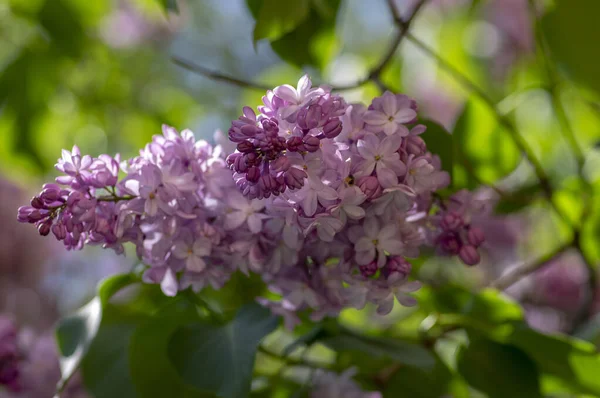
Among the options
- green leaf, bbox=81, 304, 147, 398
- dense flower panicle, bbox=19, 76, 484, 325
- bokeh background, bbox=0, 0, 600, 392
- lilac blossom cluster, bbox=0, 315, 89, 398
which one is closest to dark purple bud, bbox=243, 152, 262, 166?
dense flower panicle, bbox=19, 76, 484, 325

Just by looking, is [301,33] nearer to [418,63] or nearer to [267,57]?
[418,63]

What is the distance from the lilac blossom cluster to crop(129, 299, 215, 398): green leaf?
0.24m

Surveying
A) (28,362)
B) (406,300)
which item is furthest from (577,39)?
(28,362)

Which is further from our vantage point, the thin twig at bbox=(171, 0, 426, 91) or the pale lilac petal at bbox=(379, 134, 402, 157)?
the thin twig at bbox=(171, 0, 426, 91)

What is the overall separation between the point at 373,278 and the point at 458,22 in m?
1.05

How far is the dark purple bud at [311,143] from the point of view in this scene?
1.56 feet

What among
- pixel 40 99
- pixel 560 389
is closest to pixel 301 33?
pixel 560 389

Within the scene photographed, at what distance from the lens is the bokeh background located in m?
0.87

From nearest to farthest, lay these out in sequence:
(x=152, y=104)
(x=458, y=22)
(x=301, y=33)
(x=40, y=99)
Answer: (x=301, y=33)
(x=40, y=99)
(x=458, y=22)
(x=152, y=104)

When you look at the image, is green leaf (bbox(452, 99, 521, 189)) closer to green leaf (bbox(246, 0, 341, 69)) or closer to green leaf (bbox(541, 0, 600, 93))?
green leaf (bbox(246, 0, 341, 69))

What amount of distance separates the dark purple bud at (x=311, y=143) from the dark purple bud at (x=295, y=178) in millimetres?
18

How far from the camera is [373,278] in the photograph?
0.57 meters

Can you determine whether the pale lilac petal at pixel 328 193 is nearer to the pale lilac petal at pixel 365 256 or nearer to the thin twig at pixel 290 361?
the pale lilac petal at pixel 365 256

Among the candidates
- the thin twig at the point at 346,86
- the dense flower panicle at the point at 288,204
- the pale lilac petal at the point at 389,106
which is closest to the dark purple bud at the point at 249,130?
the dense flower panicle at the point at 288,204
